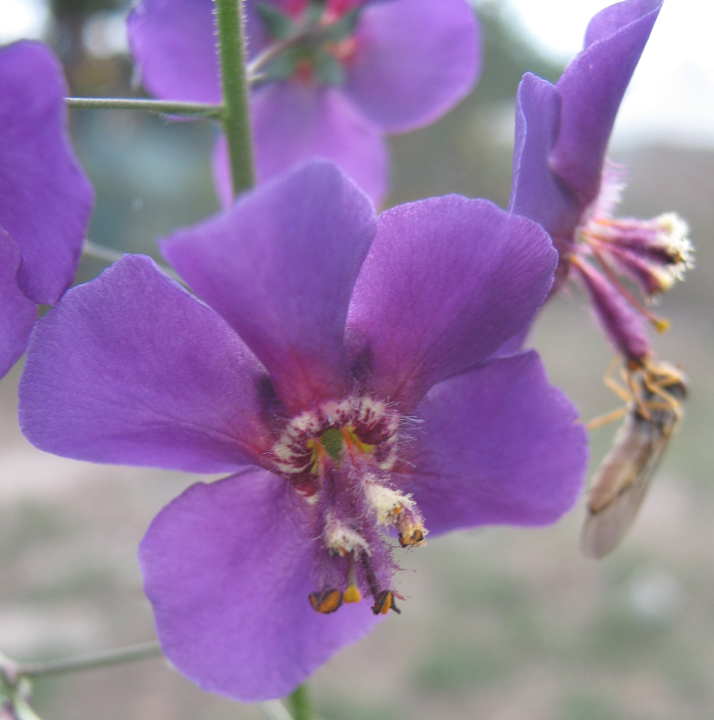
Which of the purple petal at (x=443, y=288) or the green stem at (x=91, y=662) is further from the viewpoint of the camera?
the green stem at (x=91, y=662)

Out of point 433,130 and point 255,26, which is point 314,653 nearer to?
point 255,26

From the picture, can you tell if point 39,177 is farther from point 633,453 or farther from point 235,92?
point 633,453

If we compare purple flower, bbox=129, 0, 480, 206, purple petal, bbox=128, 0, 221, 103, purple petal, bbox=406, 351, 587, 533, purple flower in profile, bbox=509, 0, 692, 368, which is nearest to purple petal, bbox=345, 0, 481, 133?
purple flower, bbox=129, 0, 480, 206

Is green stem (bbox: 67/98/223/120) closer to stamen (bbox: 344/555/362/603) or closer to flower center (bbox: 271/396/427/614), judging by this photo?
flower center (bbox: 271/396/427/614)

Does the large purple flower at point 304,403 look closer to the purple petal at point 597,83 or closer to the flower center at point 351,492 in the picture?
the flower center at point 351,492

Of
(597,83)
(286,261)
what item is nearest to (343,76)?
(597,83)

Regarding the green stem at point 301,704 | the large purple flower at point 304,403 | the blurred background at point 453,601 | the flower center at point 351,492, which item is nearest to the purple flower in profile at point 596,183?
the large purple flower at point 304,403

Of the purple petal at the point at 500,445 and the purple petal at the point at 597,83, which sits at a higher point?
the purple petal at the point at 597,83

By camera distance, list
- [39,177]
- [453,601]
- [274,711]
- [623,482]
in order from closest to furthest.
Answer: [39,177] < [623,482] < [274,711] < [453,601]
